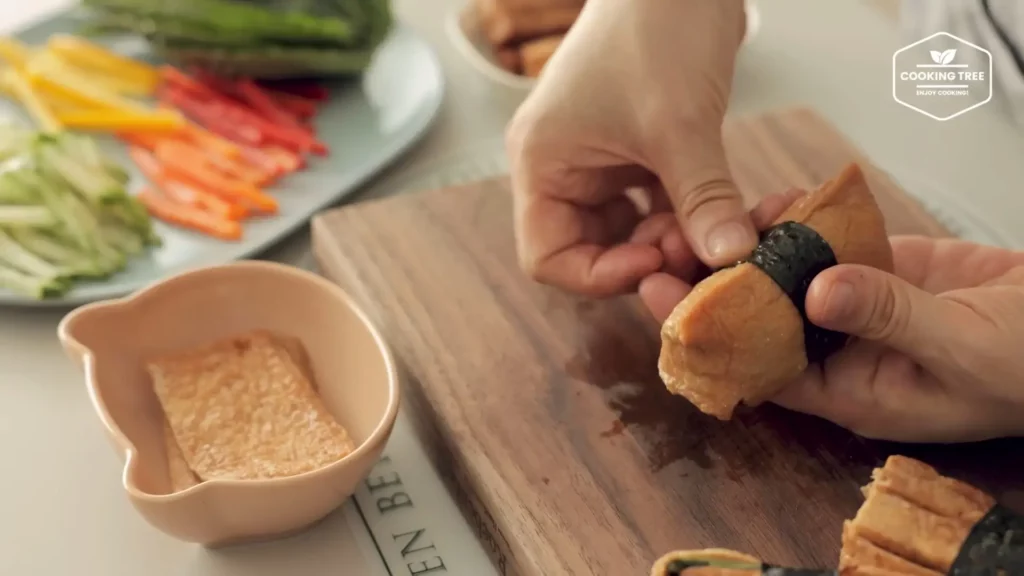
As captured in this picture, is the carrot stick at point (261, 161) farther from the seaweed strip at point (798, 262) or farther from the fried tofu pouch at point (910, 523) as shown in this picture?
the fried tofu pouch at point (910, 523)

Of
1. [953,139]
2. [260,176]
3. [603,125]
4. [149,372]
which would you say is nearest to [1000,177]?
[953,139]

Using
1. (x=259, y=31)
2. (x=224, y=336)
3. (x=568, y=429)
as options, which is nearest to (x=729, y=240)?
(x=568, y=429)

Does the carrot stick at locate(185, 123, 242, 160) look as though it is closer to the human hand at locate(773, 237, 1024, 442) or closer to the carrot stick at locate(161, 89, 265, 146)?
the carrot stick at locate(161, 89, 265, 146)

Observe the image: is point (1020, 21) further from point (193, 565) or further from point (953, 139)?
point (193, 565)

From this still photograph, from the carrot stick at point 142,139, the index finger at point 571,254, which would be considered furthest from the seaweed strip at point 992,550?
the carrot stick at point 142,139

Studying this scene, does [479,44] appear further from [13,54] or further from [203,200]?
[13,54]

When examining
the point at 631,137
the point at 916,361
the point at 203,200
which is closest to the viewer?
the point at 916,361
